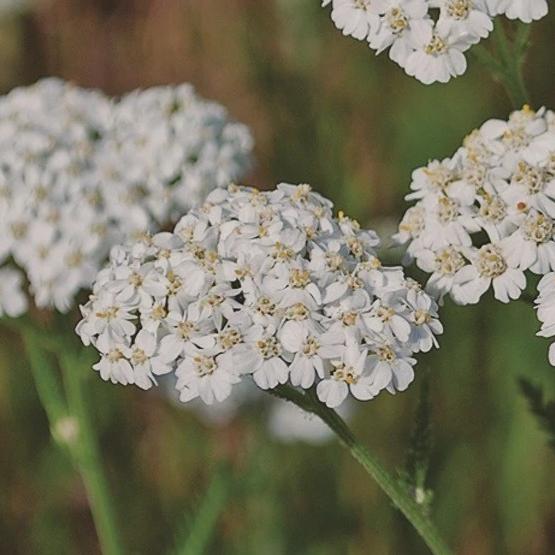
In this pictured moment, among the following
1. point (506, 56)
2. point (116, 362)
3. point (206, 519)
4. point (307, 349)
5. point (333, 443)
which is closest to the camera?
point (307, 349)

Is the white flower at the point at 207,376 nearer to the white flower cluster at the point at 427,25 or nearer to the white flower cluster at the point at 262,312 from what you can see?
the white flower cluster at the point at 262,312

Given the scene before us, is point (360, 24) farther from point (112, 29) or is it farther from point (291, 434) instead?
point (112, 29)

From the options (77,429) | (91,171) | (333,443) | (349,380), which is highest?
(91,171)

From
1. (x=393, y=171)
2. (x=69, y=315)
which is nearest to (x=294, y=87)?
(x=393, y=171)

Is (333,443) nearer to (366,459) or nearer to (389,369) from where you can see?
(366,459)

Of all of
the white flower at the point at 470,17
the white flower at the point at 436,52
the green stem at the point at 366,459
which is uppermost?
the white flower at the point at 470,17

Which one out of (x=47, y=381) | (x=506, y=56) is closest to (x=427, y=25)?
(x=506, y=56)

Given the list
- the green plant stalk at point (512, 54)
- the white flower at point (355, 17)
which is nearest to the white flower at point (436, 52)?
the white flower at point (355, 17)
